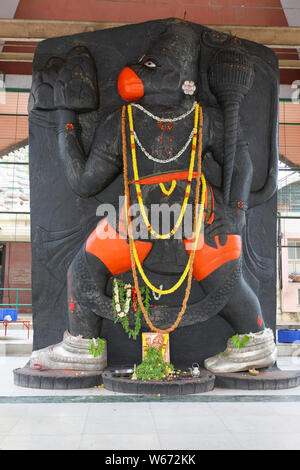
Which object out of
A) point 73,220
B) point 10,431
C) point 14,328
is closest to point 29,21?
point 73,220

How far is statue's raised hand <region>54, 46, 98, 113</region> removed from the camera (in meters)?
4.96

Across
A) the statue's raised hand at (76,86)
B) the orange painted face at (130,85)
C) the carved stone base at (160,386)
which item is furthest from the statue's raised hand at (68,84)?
the carved stone base at (160,386)

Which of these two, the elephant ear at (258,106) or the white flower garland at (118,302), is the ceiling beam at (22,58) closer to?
the elephant ear at (258,106)

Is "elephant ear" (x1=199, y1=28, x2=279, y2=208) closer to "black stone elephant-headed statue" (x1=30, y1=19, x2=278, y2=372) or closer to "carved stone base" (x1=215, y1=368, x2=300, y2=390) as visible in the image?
"black stone elephant-headed statue" (x1=30, y1=19, x2=278, y2=372)

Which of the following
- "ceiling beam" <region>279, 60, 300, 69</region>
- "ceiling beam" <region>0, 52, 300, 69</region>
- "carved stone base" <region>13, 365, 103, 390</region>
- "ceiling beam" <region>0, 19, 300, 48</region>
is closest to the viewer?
"carved stone base" <region>13, 365, 103, 390</region>

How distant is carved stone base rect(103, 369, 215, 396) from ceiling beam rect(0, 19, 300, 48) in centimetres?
395

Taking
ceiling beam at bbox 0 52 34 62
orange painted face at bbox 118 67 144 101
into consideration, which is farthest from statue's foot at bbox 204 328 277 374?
ceiling beam at bbox 0 52 34 62

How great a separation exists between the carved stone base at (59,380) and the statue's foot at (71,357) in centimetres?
12

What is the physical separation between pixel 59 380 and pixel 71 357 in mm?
318

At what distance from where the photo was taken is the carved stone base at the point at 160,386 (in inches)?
163

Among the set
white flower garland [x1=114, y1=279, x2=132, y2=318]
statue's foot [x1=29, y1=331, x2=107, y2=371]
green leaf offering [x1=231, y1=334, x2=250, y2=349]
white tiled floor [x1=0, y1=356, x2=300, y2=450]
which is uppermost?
white flower garland [x1=114, y1=279, x2=132, y2=318]

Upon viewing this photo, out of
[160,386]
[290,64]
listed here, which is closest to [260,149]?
[160,386]

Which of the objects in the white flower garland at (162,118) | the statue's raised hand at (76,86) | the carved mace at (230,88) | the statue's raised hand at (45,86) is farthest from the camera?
the statue's raised hand at (45,86)

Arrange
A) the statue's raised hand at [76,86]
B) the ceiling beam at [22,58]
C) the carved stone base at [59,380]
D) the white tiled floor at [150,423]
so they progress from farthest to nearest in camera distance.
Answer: the ceiling beam at [22,58]
the statue's raised hand at [76,86]
the carved stone base at [59,380]
the white tiled floor at [150,423]
